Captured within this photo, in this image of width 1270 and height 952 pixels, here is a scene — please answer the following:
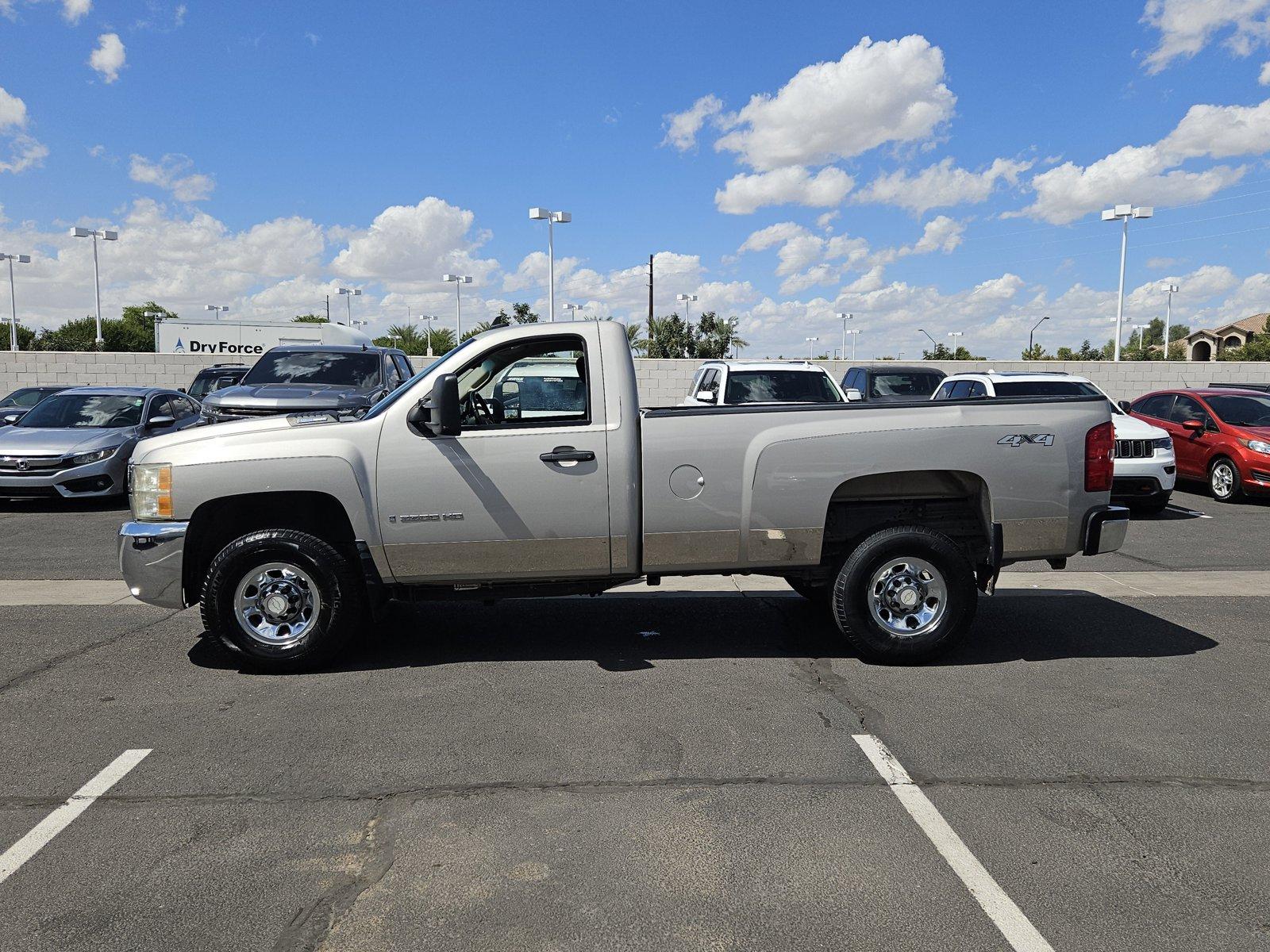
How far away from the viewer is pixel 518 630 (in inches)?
278

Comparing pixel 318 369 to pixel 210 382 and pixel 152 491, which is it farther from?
pixel 210 382

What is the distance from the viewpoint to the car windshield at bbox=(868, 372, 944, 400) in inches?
744

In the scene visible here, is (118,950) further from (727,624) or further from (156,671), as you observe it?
(727,624)

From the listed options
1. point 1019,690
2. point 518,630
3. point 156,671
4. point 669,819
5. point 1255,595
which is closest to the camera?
point 669,819

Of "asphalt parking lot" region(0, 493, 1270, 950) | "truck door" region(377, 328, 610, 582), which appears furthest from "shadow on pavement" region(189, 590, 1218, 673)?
"truck door" region(377, 328, 610, 582)

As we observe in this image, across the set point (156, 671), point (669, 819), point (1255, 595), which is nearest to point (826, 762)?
point (669, 819)

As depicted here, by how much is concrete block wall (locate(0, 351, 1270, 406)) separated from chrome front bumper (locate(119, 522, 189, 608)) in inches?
899

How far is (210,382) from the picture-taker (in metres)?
22.1

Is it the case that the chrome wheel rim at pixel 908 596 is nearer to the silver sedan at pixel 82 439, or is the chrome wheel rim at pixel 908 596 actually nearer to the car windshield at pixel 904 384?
the silver sedan at pixel 82 439

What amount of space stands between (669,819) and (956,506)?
3252 mm

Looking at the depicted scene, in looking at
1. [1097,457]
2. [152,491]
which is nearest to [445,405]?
[152,491]

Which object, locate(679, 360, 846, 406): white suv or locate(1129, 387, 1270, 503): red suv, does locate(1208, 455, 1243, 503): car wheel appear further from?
locate(679, 360, 846, 406): white suv

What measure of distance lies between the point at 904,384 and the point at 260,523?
1511cm

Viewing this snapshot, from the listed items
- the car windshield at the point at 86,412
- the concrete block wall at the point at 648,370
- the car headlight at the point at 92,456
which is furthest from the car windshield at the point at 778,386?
the concrete block wall at the point at 648,370
